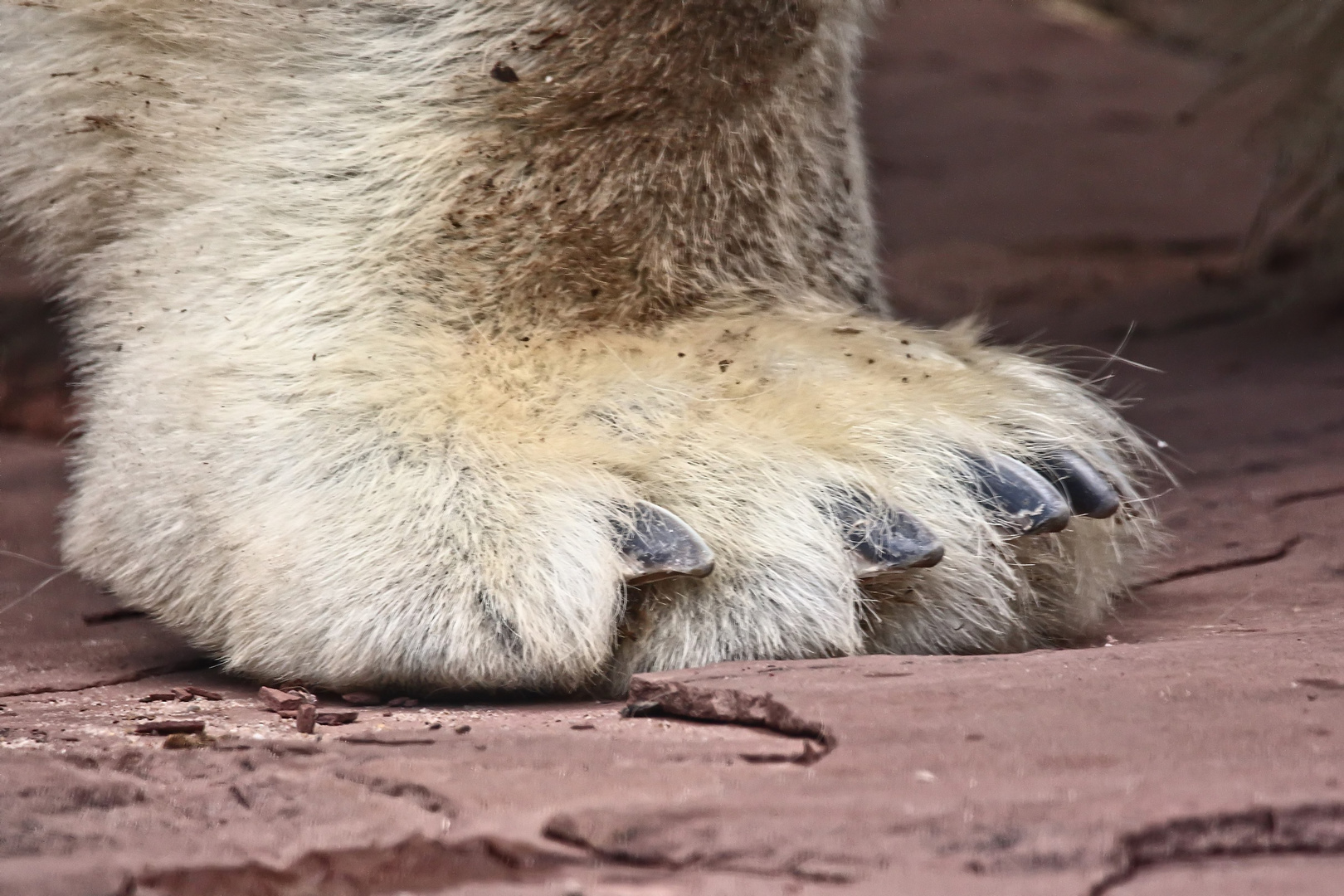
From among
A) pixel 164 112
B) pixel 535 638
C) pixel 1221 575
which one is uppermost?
pixel 164 112

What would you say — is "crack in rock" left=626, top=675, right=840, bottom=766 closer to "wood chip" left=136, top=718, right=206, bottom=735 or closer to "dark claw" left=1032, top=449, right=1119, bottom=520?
"wood chip" left=136, top=718, right=206, bottom=735

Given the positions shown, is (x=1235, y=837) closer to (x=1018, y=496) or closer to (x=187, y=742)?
(x=1018, y=496)

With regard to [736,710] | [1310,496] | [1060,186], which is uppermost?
[1060,186]

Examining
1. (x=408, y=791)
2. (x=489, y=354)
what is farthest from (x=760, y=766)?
(x=489, y=354)

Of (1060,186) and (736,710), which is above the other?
(1060,186)

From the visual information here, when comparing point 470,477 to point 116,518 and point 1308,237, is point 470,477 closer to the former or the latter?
point 116,518

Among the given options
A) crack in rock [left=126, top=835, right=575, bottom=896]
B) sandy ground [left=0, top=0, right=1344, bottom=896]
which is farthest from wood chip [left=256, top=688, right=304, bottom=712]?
crack in rock [left=126, top=835, right=575, bottom=896]

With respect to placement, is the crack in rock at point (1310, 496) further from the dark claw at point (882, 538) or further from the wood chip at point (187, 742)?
the wood chip at point (187, 742)

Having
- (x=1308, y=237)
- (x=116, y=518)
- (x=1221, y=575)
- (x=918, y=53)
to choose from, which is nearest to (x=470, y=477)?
(x=116, y=518)
